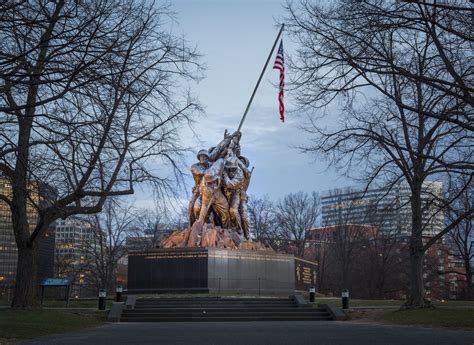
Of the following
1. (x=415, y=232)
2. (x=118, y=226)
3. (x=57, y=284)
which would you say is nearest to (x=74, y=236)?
(x=118, y=226)

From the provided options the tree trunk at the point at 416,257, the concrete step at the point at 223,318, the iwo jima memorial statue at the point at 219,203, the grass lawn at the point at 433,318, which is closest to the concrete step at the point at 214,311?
the concrete step at the point at 223,318

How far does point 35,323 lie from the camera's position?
18359mm

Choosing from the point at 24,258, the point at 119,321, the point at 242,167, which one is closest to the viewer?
the point at 24,258

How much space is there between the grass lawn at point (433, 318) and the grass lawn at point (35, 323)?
10.4m

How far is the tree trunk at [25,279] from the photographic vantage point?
22.1 meters

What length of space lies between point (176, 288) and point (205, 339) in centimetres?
1898

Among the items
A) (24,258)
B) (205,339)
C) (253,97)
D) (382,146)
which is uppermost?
(253,97)

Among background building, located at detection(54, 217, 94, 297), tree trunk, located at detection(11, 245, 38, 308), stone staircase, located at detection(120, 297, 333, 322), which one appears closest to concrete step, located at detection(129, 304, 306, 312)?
stone staircase, located at detection(120, 297, 333, 322)

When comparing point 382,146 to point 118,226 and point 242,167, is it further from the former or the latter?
point 118,226

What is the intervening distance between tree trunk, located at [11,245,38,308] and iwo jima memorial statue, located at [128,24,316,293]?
11195 millimetres

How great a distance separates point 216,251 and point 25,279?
39.9 feet

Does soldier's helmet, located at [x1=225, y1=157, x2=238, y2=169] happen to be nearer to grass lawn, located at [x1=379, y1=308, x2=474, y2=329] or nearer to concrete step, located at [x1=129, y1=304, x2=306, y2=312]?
concrete step, located at [x1=129, y1=304, x2=306, y2=312]

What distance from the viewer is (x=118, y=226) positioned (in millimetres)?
61188

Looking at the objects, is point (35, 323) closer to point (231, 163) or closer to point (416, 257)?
point (416, 257)
